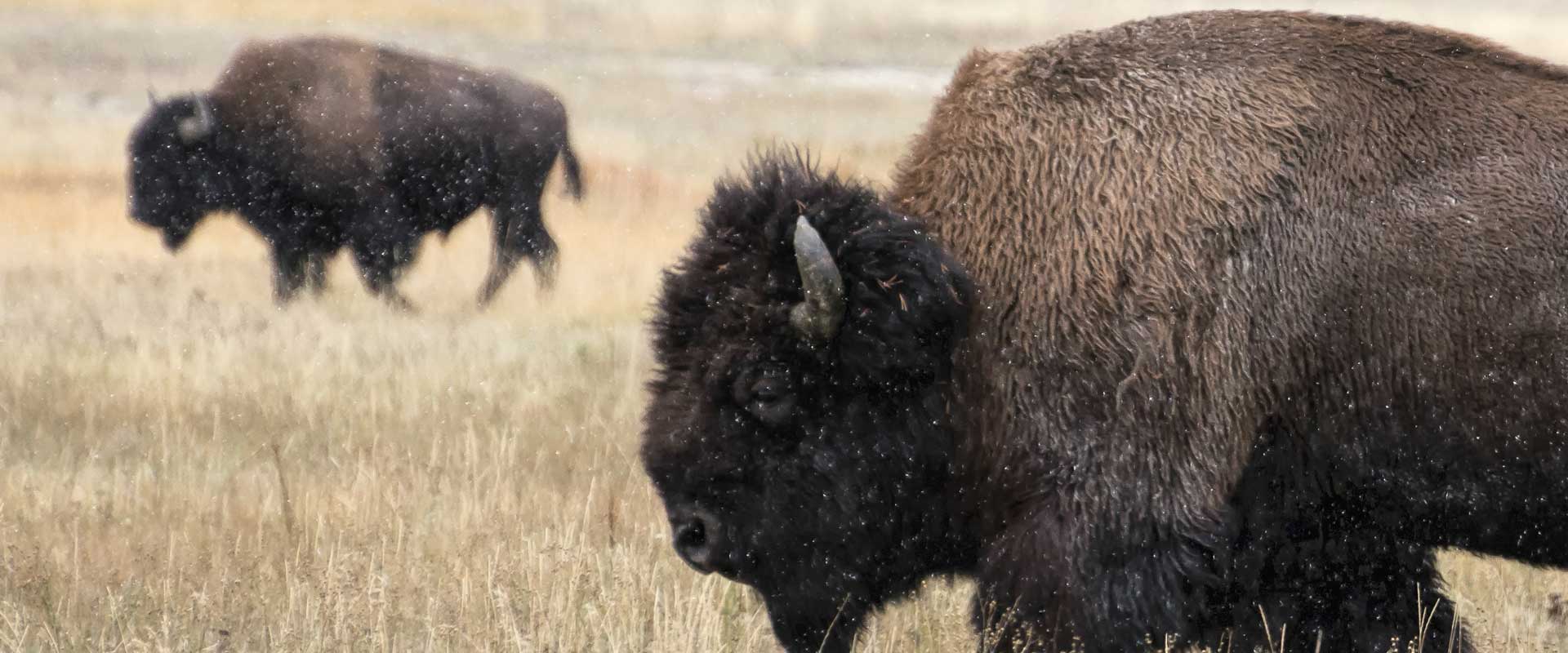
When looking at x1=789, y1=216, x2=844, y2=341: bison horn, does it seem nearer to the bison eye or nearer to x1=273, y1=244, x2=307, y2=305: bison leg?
the bison eye

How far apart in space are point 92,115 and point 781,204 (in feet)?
72.9

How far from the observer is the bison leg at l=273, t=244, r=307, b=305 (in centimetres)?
1108

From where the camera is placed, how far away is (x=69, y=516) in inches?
194

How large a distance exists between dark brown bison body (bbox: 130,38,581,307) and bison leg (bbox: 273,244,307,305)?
12mm

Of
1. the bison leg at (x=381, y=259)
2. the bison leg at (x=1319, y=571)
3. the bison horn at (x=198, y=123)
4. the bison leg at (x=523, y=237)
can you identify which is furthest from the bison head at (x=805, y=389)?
the bison horn at (x=198, y=123)

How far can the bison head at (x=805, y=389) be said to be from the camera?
3.33 metres

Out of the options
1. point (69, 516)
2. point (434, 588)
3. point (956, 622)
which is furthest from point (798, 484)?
point (69, 516)

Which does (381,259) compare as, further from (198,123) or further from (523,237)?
(198,123)

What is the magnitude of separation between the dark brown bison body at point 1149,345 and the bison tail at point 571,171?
9770 millimetres

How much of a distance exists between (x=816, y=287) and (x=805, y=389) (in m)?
0.23

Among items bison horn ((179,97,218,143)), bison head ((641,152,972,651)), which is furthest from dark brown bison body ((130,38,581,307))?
bison head ((641,152,972,651))

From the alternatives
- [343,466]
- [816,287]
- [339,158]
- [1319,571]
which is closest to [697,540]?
[816,287]

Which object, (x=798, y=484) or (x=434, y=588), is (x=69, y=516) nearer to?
(x=434, y=588)

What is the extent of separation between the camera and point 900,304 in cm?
332
